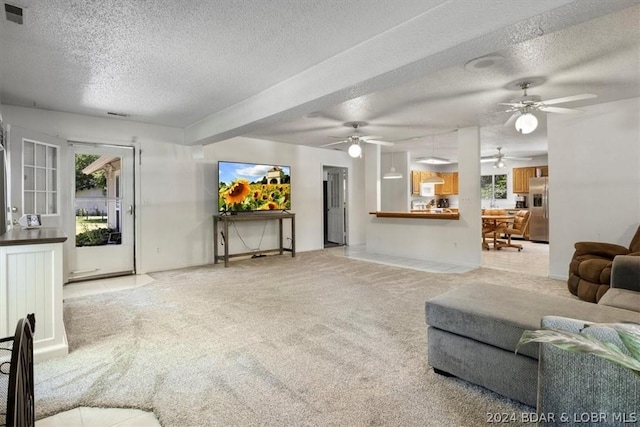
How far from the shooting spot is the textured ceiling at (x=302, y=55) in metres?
2.11

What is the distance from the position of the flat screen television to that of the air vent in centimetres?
361

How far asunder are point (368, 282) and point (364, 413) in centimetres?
285

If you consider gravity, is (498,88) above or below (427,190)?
above

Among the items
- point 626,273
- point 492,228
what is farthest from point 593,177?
point 492,228

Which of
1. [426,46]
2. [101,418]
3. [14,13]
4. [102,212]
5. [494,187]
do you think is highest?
[14,13]

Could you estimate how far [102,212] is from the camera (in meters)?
5.06

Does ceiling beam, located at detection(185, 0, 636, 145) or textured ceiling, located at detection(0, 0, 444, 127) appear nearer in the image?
ceiling beam, located at detection(185, 0, 636, 145)

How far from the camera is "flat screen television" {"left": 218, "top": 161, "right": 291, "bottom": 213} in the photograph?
5922 mm

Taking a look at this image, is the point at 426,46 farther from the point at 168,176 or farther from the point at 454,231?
the point at 168,176

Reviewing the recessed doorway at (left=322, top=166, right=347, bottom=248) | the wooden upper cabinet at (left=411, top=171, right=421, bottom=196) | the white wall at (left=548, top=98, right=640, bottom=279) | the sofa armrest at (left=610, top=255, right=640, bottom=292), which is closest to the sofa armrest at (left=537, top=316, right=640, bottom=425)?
the sofa armrest at (left=610, top=255, right=640, bottom=292)

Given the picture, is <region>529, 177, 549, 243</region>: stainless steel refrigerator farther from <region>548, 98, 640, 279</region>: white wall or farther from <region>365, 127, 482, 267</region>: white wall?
<region>548, 98, 640, 279</region>: white wall

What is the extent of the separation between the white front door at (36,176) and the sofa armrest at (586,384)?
4.79 meters

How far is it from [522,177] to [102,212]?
1031 centimetres

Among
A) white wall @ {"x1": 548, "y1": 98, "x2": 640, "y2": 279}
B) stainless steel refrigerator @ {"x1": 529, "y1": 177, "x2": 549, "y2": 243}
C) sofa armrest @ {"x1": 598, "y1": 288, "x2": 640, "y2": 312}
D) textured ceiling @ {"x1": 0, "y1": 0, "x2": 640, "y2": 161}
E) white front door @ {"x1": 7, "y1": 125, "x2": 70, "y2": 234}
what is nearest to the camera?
textured ceiling @ {"x1": 0, "y1": 0, "x2": 640, "y2": 161}
